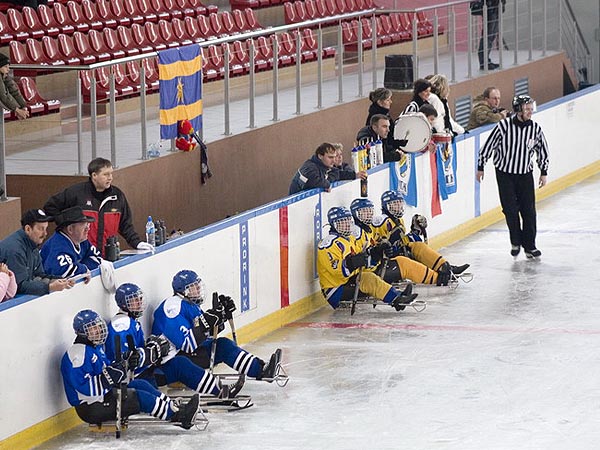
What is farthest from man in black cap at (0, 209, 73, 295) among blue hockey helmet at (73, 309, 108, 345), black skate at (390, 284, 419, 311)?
black skate at (390, 284, 419, 311)

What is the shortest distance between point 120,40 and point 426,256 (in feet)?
16.9

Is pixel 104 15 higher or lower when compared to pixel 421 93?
higher

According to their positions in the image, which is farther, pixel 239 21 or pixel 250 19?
pixel 250 19

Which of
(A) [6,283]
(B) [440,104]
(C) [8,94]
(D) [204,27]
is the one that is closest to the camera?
(A) [6,283]

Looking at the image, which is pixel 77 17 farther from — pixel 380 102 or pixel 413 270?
pixel 413 270

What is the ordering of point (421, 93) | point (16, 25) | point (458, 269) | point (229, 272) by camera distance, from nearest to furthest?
point (229, 272)
point (458, 269)
point (421, 93)
point (16, 25)

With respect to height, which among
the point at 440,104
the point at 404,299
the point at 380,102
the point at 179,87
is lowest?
the point at 404,299

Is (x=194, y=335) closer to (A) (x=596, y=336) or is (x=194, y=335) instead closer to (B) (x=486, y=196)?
(A) (x=596, y=336)

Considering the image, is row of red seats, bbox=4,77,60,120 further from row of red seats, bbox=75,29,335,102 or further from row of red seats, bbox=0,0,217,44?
row of red seats, bbox=0,0,217,44

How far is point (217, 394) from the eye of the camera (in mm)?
10094

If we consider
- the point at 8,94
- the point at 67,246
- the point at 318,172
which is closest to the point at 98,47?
the point at 318,172

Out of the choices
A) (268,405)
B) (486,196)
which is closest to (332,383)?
(268,405)

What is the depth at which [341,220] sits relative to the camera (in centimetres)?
1275

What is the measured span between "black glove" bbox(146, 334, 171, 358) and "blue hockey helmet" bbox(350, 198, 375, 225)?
3.54m
